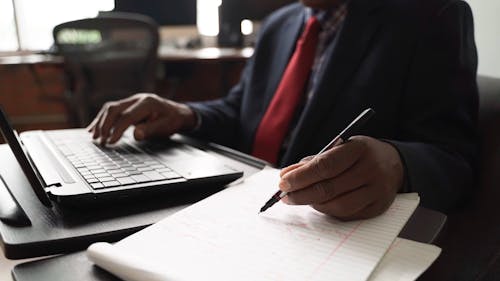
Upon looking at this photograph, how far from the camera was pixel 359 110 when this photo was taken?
32.9 inches

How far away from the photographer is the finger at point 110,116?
760 mm

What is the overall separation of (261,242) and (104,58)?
215 cm

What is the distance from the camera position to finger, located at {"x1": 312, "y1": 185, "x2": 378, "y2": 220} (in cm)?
47

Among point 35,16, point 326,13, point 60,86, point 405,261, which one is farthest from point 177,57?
point 405,261

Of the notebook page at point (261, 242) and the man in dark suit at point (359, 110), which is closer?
the notebook page at point (261, 242)

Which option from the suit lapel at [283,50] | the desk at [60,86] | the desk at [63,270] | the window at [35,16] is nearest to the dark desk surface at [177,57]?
the desk at [60,86]

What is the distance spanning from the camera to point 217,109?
1.06 meters

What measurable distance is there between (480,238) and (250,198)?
0.34 m

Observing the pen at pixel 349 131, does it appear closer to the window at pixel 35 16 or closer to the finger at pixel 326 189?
the finger at pixel 326 189

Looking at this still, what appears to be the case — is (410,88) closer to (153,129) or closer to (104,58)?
(153,129)

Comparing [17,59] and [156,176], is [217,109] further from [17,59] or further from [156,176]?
[17,59]

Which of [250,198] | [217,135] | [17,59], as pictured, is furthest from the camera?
[17,59]

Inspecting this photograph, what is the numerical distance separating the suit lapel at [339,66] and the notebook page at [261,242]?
35 centimetres

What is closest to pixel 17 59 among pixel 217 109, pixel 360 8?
pixel 217 109
